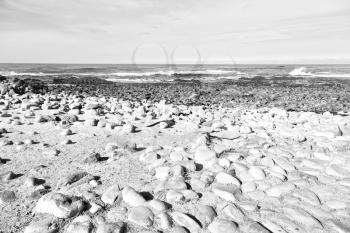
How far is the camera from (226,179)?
3.29 m

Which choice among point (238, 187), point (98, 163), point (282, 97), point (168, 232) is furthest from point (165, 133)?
point (282, 97)

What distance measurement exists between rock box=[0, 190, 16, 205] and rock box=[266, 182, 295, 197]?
2.54 metres

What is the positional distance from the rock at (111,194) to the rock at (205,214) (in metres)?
0.82

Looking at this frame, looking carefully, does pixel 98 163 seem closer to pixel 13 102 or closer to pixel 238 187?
pixel 238 187

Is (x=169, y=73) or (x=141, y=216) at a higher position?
(x=141, y=216)

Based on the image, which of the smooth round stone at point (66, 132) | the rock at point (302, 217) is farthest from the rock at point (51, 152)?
the rock at point (302, 217)

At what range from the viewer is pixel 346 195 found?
3.04 metres

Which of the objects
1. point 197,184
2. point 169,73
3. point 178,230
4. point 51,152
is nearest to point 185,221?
point 178,230

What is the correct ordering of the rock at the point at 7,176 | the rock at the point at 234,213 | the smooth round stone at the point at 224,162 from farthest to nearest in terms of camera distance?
the smooth round stone at the point at 224,162 < the rock at the point at 7,176 < the rock at the point at 234,213

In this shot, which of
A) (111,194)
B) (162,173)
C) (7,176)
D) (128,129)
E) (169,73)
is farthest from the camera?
(169,73)

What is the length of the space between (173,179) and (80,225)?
1145 mm

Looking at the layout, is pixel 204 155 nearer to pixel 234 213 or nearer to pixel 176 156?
pixel 176 156

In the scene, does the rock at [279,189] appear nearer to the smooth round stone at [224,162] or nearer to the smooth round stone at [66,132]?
the smooth round stone at [224,162]

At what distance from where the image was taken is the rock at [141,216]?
2.50m
